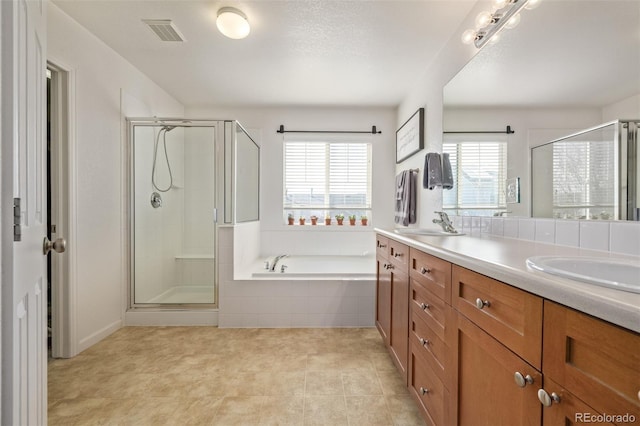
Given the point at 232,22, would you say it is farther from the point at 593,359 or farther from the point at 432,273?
the point at 593,359

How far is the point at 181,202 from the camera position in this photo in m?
3.19

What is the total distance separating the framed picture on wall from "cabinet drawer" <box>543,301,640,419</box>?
237 cm

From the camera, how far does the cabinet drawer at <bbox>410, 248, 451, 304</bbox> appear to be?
108cm

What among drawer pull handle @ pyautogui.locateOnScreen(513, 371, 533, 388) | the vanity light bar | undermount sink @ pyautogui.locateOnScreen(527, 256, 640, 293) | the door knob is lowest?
drawer pull handle @ pyautogui.locateOnScreen(513, 371, 533, 388)

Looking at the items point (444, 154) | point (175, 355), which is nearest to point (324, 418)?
point (175, 355)

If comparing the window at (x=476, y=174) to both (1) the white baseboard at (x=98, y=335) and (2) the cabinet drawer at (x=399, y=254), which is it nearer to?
(2) the cabinet drawer at (x=399, y=254)

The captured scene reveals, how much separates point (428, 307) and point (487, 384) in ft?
1.46

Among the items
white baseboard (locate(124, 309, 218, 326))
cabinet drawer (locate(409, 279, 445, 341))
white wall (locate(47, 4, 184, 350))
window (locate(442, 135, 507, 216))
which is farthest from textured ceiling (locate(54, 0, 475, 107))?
white baseboard (locate(124, 309, 218, 326))

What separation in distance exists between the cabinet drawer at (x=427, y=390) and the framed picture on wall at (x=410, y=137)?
1970mm

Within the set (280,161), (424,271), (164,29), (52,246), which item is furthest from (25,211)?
(280,161)

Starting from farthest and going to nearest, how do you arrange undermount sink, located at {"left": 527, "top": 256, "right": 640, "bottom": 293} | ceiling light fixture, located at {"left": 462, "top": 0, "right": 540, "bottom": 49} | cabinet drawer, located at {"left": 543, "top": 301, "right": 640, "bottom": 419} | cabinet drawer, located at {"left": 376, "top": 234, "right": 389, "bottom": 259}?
1. cabinet drawer, located at {"left": 376, "top": 234, "right": 389, "bottom": 259}
2. ceiling light fixture, located at {"left": 462, "top": 0, "right": 540, "bottom": 49}
3. undermount sink, located at {"left": 527, "top": 256, "right": 640, "bottom": 293}
4. cabinet drawer, located at {"left": 543, "top": 301, "right": 640, "bottom": 419}

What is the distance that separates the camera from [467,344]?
3.08 feet

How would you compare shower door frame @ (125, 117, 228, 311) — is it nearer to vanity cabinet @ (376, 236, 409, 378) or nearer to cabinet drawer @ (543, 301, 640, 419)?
vanity cabinet @ (376, 236, 409, 378)

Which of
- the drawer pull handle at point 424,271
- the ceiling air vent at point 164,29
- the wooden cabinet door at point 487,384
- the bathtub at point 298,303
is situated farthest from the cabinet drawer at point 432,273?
the ceiling air vent at point 164,29
